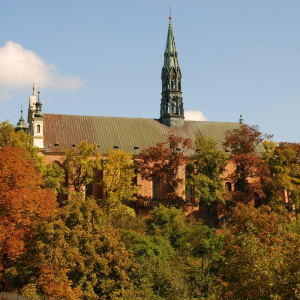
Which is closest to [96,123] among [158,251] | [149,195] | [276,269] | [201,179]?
[149,195]

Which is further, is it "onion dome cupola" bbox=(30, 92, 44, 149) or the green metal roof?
the green metal roof

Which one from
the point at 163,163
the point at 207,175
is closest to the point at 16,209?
the point at 163,163

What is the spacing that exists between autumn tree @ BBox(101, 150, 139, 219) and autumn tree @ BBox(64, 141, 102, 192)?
1.23 m

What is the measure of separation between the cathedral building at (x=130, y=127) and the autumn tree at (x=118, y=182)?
4.93 metres

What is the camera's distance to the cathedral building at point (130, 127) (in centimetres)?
6131

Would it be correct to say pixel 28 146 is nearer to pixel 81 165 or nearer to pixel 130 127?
pixel 81 165

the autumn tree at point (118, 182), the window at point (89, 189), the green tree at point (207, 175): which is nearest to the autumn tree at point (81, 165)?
the autumn tree at point (118, 182)

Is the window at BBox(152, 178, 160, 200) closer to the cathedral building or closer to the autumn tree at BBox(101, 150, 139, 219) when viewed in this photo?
the cathedral building

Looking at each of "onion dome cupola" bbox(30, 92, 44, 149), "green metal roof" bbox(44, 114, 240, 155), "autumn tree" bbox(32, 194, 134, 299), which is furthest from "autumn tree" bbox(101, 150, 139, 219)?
"autumn tree" bbox(32, 194, 134, 299)

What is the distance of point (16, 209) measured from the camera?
35875mm

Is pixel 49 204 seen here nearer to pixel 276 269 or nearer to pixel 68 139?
pixel 276 269

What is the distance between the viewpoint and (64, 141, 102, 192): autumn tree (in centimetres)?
5531

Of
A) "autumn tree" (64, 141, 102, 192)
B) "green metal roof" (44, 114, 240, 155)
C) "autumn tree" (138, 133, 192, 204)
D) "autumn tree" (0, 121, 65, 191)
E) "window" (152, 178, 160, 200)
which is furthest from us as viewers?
"window" (152, 178, 160, 200)

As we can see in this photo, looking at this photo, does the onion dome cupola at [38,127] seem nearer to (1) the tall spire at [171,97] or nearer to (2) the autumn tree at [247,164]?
(1) the tall spire at [171,97]
